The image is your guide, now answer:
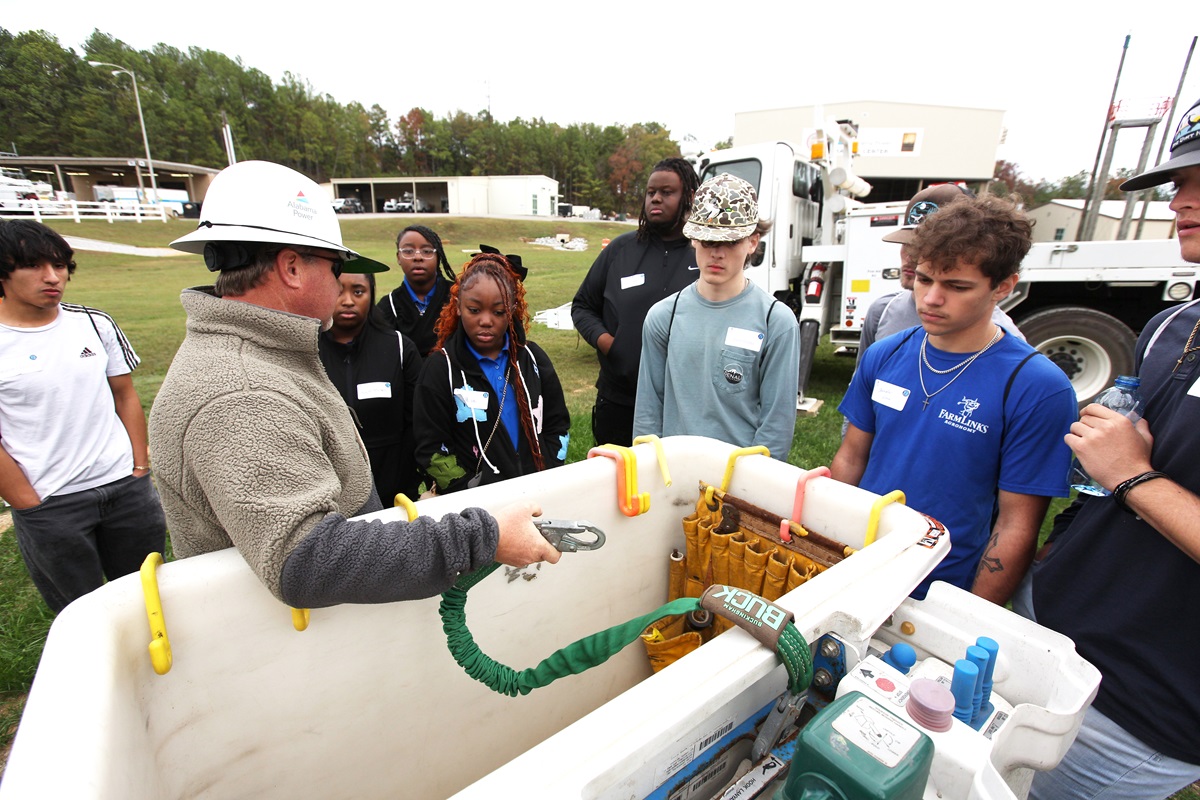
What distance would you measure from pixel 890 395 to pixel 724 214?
3.21 ft

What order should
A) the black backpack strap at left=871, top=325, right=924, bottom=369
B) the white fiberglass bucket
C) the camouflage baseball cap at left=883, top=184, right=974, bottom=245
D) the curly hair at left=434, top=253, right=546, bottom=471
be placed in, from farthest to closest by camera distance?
1. the camouflage baseball cap at left=883, top=184, right=974, bottom=245
2. the curly hair at left=434, top=253, right=546, bottom=471
3. the black backpack strap at left=871, top=325, right=924, bottom=369
4. the white fiberglass bucket

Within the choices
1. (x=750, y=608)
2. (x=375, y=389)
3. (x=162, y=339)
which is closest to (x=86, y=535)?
(x=375, y=389)

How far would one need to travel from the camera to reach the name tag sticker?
1.87 meters

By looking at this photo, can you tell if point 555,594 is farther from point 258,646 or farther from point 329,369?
point 329,369

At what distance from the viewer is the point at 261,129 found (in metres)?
69.1

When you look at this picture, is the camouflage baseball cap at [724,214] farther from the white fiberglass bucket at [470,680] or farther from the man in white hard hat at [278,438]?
the man in white hard hat at [278,438]

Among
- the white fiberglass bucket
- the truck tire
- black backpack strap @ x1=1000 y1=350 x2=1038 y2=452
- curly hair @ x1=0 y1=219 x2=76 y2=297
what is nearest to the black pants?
the white fiberglass bucket

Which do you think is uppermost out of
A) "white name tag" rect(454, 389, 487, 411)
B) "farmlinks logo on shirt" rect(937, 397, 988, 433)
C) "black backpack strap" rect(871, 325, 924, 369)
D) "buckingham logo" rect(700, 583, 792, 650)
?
"black backpack strap" rect(871, 325, 924, 369)

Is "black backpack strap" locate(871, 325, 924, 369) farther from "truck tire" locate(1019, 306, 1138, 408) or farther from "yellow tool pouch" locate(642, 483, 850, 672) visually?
"truck tire" locate(1019, 306, 1138, 408)

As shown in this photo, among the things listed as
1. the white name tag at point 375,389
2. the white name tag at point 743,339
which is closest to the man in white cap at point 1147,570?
the white name tag at point 743,339

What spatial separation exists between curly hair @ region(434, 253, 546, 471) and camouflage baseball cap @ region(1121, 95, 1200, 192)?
6.60 ft

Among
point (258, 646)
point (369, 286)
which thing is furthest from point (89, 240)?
point (258, 646)

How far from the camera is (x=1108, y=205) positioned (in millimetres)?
9367

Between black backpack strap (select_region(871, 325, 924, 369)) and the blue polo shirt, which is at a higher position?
black backpack strap (select_region(871, 325, 924, 369))
